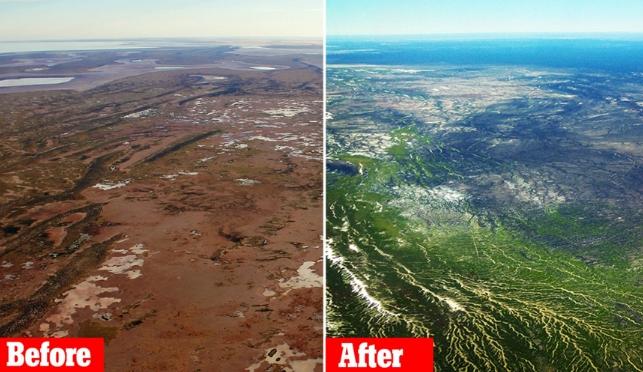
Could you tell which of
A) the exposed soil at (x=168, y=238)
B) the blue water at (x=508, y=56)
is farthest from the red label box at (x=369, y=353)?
the blue water at (x=508, y=56)

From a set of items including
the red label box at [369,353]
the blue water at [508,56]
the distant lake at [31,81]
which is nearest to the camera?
the red label box at [369,353]

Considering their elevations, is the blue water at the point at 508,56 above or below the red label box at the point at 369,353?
above

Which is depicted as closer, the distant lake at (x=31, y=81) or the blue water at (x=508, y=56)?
the distant lake at (x=31, y=81)

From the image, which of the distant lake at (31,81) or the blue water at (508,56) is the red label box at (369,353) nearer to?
the distant lake at (31,81)

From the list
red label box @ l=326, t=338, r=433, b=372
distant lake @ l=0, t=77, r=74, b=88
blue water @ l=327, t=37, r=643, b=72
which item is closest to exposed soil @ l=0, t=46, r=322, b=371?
red label box @ l=326, t=338, r=433, b=372

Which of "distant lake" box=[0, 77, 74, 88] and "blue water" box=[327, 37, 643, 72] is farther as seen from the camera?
"blue water" box=[327, 37, 643, 72]

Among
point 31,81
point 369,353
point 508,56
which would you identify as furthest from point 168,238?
point 508,56

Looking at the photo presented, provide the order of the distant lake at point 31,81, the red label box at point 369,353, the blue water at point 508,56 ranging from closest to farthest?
the red label box at point 369,353, the distant lake at point 31,81, the blue water at point 508,56

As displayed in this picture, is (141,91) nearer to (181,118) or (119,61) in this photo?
(181,118)

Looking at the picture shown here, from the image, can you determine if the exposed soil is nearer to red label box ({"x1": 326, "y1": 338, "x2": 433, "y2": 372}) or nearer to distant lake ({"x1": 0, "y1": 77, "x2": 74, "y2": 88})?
red label box ({"x1": 326, "y1": 338, "x2": 433, "y2": 372})

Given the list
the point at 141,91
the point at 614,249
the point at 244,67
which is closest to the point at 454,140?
the point at 614,249
